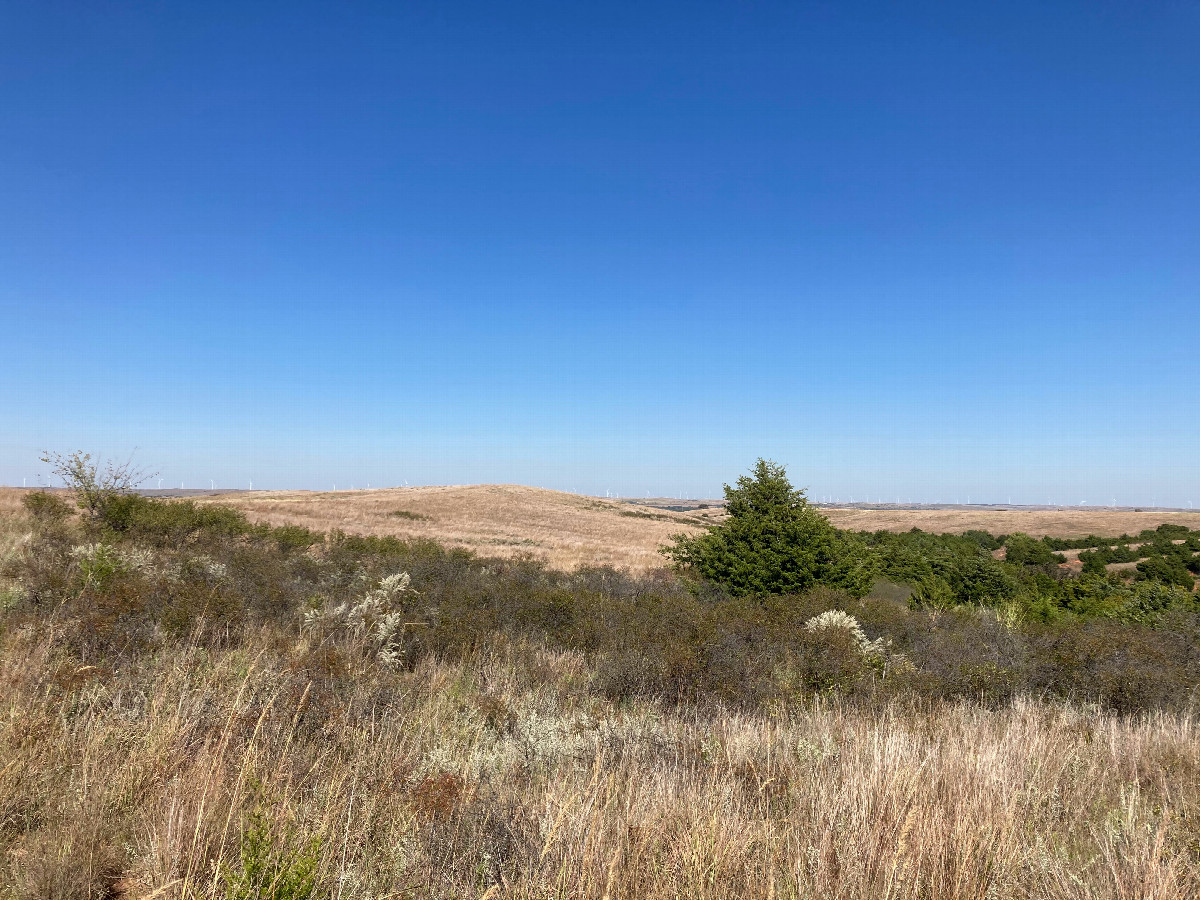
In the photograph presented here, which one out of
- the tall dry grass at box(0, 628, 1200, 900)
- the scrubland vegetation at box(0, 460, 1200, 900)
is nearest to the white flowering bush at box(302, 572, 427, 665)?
the scrubland vegetation at box(0, 460, 1200, 900)

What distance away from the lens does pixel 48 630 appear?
5.96 meters

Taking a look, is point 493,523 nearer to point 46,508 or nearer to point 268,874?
point 46,508

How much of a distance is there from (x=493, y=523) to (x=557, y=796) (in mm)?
50729

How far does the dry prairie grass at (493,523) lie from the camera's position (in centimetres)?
3312

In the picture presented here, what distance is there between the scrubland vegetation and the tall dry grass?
0.9 inches

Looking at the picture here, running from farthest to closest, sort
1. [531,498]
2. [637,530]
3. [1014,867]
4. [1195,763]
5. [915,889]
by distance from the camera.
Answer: [531,498] < [637,530] < [1195,763] < [1014,867] < [915,889]

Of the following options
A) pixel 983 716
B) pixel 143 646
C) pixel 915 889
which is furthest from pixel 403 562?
pixel 915 889

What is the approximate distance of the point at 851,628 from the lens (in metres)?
8.09

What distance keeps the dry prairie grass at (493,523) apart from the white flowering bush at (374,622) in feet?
50.0

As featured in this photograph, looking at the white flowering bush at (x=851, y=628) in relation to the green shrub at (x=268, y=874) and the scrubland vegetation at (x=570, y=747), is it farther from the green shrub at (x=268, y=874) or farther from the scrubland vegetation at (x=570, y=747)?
the green shrub at (x=268, y=874)

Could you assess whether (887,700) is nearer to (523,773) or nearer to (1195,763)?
(1195,763)

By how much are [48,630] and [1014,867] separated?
26.0ft

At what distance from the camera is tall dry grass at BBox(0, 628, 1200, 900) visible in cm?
258

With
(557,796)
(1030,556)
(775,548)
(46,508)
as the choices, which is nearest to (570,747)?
(557,796)
